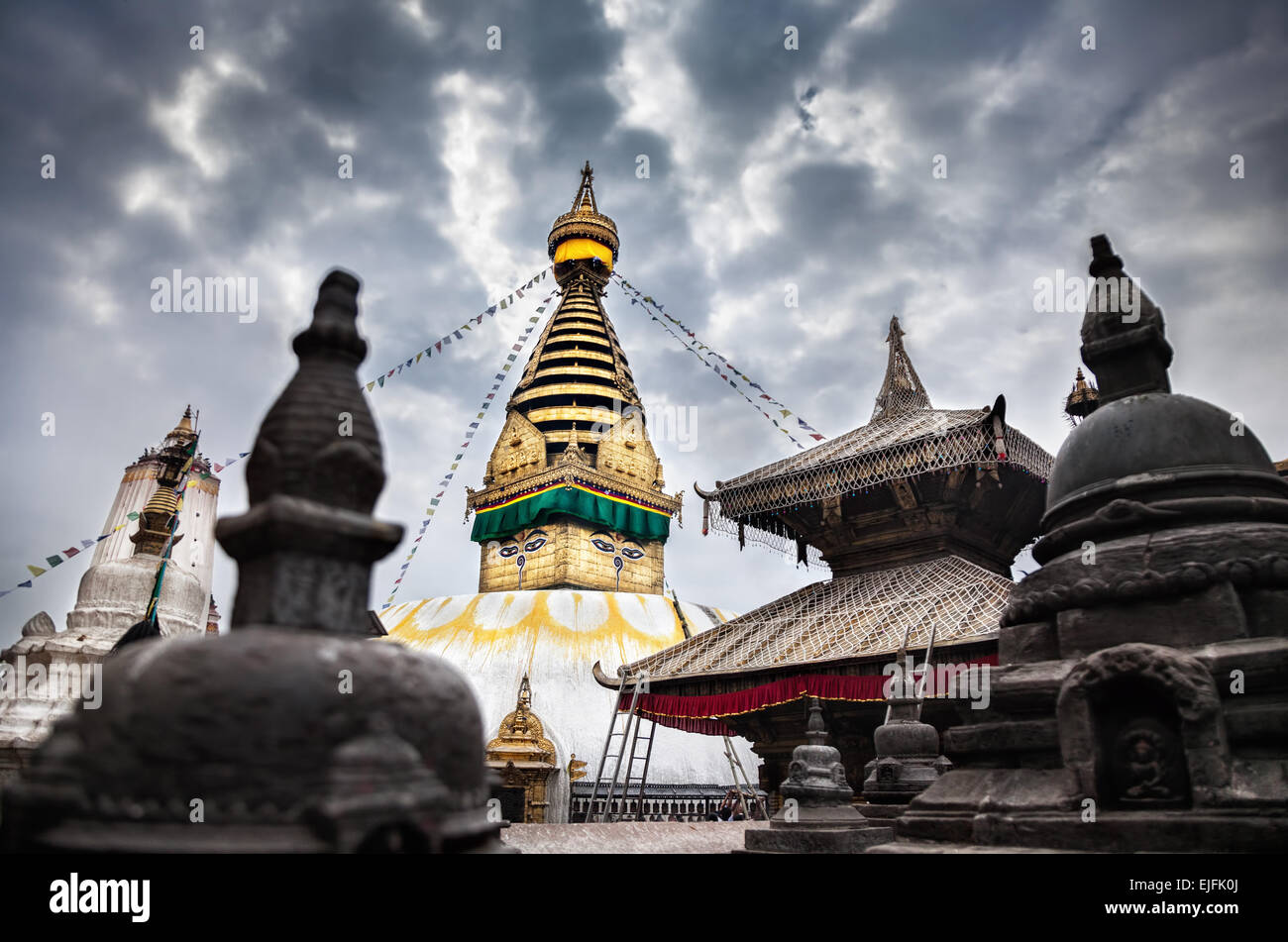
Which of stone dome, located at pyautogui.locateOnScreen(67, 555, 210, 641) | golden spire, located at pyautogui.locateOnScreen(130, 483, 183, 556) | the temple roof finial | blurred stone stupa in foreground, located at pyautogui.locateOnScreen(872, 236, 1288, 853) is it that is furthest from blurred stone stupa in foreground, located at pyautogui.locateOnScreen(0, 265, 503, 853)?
the temple roof finial

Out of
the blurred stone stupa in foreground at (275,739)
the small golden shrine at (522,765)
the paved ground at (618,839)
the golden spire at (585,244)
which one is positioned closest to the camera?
the blurred stone stupa in foreground at (275,739)

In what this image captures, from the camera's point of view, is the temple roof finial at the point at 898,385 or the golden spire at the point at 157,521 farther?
the temple roof finial at the point at 898,385

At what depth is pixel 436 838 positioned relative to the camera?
166cm

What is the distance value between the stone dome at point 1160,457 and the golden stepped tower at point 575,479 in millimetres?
20733

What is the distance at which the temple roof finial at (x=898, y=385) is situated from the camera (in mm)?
15445

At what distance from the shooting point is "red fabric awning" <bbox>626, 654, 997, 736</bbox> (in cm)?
1002

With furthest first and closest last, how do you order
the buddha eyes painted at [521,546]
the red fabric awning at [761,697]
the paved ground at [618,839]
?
1. the buddha eyes painted at [521,546]
2. the red fabric awning at [761,697]
3. the paved ground at [618,839]

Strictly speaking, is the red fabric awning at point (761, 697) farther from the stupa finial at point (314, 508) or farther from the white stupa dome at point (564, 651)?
the stupa finial at point (314, 508)

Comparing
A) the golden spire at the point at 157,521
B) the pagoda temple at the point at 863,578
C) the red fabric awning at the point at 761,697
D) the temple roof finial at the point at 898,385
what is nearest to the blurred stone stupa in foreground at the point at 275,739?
the red fabric awning at the point at 761,697

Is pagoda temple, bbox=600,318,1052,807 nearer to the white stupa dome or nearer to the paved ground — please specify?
the paved ground

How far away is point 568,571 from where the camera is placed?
24.7m

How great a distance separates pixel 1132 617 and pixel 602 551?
22.0 m

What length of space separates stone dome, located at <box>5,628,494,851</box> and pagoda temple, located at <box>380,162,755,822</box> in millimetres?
16165
